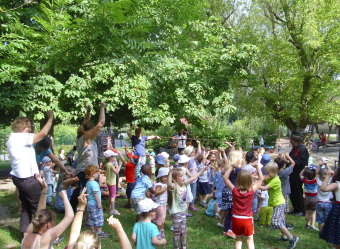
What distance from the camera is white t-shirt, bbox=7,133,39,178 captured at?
13.4 ft

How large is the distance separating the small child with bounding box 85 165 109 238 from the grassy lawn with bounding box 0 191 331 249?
1.24ft

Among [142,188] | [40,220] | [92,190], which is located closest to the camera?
[40,220]

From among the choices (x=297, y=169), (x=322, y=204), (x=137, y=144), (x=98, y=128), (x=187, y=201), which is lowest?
(x=322, y=204)

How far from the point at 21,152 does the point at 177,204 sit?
2.36 meters

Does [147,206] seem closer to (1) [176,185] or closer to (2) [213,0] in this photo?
(1) [176,185]

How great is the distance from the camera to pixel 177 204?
487 centimetres

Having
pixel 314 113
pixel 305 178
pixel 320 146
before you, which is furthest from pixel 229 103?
pixel 320 146

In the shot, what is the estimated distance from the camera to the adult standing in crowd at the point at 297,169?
283 inches

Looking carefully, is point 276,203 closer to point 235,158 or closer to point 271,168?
point 271,168

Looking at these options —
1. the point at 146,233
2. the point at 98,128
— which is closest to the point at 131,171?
the point at 98,128

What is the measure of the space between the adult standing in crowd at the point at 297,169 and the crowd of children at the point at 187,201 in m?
0.51

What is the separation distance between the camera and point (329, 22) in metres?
12.7

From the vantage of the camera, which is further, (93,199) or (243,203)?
(93,199)

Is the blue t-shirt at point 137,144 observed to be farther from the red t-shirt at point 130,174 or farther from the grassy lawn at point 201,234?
the grassy lawn at point 201,234
